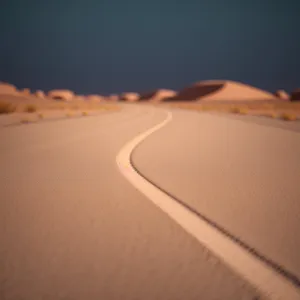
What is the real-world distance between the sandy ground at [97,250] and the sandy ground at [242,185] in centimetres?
52

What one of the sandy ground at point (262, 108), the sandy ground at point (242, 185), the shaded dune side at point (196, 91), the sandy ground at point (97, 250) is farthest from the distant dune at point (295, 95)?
the sandy ground at point (97, 250)

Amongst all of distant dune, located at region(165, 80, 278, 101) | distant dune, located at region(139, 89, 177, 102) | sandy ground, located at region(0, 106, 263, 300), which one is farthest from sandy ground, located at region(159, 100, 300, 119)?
distant dune, located at region(139, 89, 177, 102)

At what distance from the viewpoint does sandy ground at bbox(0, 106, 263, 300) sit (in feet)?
5.07

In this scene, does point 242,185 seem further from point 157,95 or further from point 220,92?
point 157,95

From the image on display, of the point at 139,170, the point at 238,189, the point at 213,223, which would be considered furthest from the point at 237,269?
the point at 139,170

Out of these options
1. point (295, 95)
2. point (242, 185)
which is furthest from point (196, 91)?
point (242, 185)

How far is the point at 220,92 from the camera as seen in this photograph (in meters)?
127

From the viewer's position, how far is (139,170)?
15.0 feet

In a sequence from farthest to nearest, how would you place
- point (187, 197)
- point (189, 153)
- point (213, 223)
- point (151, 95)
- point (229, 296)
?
1. point (151, 95)
2. point (189, 153)
3. point (187, 197)
4. point (213, 223)
5. point (229, 296)

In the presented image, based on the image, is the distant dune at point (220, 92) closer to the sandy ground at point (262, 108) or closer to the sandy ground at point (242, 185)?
the sandy ground at point (262, 108)

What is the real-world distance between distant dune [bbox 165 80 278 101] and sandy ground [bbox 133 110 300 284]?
395 feet

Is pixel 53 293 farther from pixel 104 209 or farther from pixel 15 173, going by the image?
pixel 15 173

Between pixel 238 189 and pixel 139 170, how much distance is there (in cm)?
184

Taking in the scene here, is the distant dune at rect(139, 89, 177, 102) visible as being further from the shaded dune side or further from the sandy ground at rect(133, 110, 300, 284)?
the sandy ground at rect(133, 110, 300, 284)
